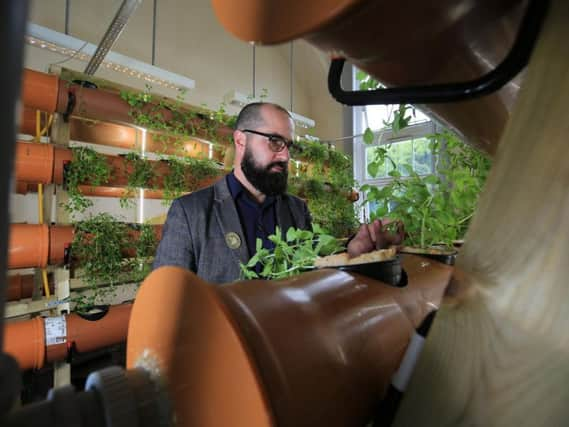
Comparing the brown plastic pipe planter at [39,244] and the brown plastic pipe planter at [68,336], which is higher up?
the brown plastic pipe planter at [39,244]

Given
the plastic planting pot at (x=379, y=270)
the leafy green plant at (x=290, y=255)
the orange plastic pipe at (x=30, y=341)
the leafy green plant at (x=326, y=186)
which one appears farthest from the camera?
the leafy green plant at (x=326, y=186)

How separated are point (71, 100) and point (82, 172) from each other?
14.6 inches

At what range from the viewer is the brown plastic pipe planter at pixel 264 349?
0.16 meters

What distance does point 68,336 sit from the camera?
1.64 meters

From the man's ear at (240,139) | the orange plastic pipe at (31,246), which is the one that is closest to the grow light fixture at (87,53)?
the orange plastic pipe at (31,246)

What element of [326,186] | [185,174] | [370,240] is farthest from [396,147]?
[370,240]

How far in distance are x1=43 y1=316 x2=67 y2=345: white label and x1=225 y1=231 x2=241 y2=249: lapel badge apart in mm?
1001

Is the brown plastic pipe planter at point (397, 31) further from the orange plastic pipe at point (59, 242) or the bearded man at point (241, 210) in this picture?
the orange plastic pipe at point (59, 242)

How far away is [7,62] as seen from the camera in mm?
72

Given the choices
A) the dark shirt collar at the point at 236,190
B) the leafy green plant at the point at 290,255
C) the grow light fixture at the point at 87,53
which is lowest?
the leafy green plant at the point at 290,255

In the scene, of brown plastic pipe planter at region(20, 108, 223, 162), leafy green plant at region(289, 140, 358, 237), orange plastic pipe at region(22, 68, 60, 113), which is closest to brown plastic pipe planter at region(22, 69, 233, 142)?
orange plastic pipe at region(22, 68, 60, 113)

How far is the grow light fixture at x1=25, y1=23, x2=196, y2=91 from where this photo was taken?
2006 mm

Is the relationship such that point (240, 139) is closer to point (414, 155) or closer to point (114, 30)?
point (114, 30)

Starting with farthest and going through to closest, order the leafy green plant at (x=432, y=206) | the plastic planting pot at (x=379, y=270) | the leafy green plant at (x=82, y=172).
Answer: the leafy green plant at (x=82, y=172) → the leafy green plant at (x=432, y=206) → the plastic planting pot at (x=379, y=270)
